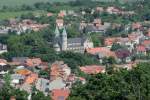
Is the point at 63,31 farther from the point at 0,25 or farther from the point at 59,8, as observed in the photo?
the point at 59,8

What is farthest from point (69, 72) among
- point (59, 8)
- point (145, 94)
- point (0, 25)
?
point (59, 8)

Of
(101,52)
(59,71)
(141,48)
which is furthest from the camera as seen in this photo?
(141,48)

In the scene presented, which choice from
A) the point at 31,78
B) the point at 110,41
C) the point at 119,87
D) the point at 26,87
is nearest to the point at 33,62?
the point at 31,78

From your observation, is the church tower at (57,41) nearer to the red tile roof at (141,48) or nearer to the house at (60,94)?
the red tile roof at (141,48)

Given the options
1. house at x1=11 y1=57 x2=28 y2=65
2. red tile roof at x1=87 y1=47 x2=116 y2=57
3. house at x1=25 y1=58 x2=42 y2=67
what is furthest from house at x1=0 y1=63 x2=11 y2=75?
red tile roof at x1=87 y1=47 x2=116 y2=57

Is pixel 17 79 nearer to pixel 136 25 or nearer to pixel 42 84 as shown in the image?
pixel 42 84

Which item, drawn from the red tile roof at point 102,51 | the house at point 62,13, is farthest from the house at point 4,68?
the house at point 62,13

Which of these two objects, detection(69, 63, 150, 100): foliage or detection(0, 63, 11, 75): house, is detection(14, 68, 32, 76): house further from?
detection(69, 63, 150, 100): foliage
